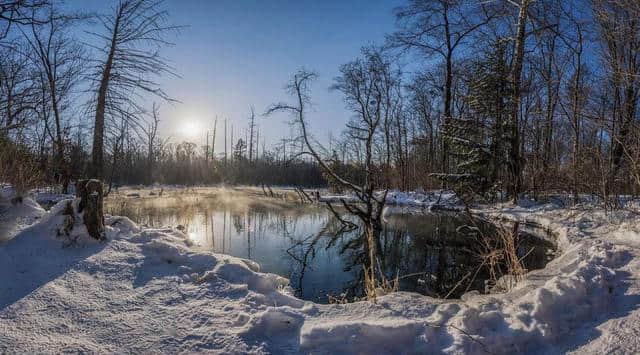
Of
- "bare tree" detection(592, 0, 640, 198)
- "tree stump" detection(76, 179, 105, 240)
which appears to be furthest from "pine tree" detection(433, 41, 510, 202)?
"tree stump" detection(76, 179, 105, 240)

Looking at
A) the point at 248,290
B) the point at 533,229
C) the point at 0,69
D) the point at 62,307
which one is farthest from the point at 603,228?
the point at 0,69

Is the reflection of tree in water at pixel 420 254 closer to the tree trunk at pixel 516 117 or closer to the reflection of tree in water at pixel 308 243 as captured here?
the reflection of tree in water at pixel 308 243

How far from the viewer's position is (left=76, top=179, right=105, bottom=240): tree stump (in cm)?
430

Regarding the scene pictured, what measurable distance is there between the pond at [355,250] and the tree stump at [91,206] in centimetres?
274

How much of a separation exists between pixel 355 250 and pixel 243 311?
5.05 metres

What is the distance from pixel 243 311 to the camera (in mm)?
2924

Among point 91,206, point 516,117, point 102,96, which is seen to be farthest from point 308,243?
point 516,117

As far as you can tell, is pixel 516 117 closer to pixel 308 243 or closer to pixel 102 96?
pixel 308 243

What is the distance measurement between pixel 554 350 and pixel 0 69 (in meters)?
14.8

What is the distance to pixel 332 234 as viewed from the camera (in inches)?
380

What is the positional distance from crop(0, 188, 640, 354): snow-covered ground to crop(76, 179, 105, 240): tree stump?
0.59 ft

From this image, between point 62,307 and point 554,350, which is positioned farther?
point 62,307

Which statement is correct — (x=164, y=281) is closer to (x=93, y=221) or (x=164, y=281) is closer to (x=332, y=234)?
(x=93, y=221)

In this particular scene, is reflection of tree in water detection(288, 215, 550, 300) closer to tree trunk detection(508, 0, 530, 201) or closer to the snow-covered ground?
the snow-covered ground
